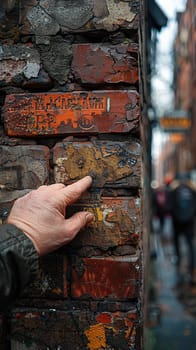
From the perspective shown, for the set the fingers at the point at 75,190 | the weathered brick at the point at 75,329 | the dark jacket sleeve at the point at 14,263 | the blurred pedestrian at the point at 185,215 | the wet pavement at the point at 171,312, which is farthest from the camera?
the blurred pedestrian at the point at 185,215

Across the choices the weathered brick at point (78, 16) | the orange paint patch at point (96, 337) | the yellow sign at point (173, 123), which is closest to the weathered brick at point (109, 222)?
the orange paint patch at point (96, 337)

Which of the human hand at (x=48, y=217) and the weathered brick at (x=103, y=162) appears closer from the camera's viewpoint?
the human hand at (x=48, y=217)

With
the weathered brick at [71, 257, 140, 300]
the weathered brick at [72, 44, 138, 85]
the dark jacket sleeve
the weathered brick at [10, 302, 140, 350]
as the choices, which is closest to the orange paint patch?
the weathered brick at [10, 302, 140, 350]

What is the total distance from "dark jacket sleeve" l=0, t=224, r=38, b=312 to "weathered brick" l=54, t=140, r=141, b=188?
0.36 m

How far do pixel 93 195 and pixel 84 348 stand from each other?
563 mm

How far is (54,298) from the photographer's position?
155cm

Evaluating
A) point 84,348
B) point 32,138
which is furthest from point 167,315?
point 32,138

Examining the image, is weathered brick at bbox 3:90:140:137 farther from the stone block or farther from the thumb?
the thumb

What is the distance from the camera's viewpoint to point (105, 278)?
1514 millimetres

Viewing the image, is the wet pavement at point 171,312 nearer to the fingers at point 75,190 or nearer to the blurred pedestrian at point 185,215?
the blurred pedestrian at point 185,215

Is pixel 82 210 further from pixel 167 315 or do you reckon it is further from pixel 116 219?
pixel 167 315

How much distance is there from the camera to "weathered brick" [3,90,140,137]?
1521mm

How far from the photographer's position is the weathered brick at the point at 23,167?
1.56m

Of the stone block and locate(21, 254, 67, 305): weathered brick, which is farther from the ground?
the stone block
